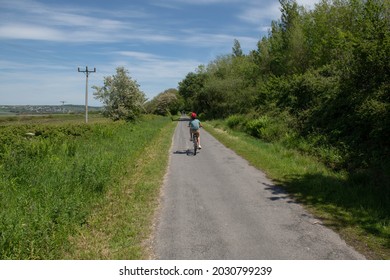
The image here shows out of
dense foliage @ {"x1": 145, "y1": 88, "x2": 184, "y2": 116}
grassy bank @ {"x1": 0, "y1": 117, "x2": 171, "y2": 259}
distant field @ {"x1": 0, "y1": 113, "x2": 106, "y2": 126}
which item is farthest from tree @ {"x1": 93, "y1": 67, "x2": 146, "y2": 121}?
dense foliage @ {"x1": 145, "y1": 88, "x2": 184, "y2": 116}

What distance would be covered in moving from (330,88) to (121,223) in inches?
726

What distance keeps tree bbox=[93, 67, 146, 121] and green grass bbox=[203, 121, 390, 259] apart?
30.7 metres

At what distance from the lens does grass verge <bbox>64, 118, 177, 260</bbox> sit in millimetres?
5371

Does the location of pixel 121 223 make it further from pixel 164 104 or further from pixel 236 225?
pixel 164 104

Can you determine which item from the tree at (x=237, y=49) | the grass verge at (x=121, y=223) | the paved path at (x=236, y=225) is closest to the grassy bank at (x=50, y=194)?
the grass verge at (x=121, y=223)

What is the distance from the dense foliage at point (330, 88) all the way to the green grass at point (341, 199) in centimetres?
148

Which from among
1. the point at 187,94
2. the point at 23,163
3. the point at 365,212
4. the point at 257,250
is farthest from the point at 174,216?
the point at 187,94

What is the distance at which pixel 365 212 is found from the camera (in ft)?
23.6

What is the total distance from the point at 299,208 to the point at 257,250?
271 centimetres

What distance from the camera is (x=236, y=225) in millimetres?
6566

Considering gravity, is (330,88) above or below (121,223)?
above

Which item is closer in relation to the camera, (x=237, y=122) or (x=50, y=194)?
(x=50, y=194)

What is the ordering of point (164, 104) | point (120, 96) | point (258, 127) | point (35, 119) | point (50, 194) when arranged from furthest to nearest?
point (164, 104) → point (35, 119) → point (120, 96) → point (258, 127) → point (50, 194)

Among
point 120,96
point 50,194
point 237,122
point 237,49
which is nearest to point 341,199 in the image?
point 50,194
